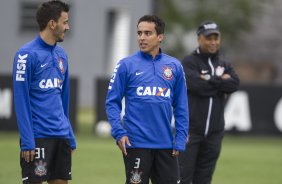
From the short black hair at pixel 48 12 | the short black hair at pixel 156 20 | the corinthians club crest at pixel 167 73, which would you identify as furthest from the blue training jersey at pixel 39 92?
the corinthians club crest at pixel 167 73

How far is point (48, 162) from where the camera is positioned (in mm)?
8039

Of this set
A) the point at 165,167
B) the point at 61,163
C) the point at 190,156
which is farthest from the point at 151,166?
the point at 190,156

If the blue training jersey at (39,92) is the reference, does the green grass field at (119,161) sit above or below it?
below

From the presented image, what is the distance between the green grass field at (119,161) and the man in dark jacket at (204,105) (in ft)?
8.61

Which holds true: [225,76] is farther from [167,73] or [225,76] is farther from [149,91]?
[149,91]

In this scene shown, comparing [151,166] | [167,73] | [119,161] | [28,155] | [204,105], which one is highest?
[167,73]

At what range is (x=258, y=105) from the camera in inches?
821

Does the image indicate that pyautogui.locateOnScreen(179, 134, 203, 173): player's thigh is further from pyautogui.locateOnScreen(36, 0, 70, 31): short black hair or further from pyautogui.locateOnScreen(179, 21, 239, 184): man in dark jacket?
pyautogui.locateOnScreen(36, 0, 70, 31): short black hair

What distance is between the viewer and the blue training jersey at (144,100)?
816 cm

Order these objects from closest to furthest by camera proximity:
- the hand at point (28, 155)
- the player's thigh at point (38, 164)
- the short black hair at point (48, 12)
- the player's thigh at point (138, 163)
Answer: the hand at point (28, 155)
the player's thigh at point (38, 164)
the short black hair at point (48, 12)
the player's thigh at point (138, 163)

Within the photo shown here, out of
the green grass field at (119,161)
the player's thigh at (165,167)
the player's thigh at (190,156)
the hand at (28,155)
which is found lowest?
the green grass field at (119,161)

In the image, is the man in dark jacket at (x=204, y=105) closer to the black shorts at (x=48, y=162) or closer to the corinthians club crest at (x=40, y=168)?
A: the black shorts at (x=48, y=162)

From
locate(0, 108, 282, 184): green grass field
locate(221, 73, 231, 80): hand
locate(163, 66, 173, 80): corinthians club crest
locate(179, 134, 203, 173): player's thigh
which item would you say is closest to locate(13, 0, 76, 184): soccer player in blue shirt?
locate(163, 66, 173, 80): corinthians club crest

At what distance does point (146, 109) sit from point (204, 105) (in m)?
2.08
